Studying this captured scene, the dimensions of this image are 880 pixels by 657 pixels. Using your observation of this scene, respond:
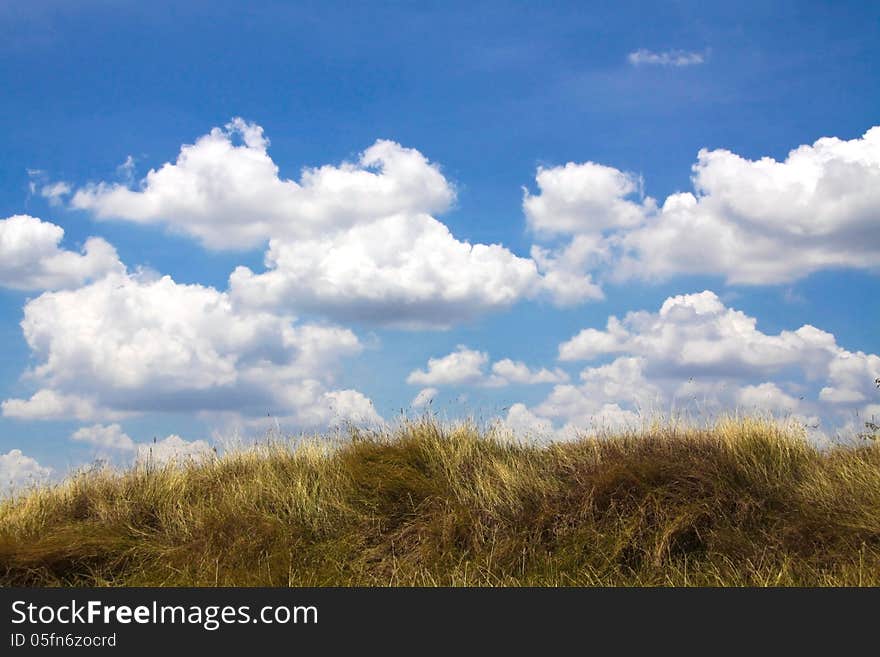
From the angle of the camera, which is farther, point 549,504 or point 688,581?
point 549,504

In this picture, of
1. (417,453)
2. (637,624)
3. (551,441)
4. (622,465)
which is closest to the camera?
(637,624)

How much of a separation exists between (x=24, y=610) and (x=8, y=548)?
2.75 metres

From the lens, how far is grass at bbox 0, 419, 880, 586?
10078mm

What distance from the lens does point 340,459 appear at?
13.7 meters

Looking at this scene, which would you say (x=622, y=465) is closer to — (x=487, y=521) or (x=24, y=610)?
(x=487, y=521)

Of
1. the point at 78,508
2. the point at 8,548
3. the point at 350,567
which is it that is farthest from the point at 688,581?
the point at 78,508

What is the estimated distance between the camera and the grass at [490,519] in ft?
33.1

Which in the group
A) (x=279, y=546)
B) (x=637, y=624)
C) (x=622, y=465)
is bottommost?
(x=637, y=624)

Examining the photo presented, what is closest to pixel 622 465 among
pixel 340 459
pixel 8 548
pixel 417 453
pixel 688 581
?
pixel 688 581

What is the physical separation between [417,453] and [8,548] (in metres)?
6.35

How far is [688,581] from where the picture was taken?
32.1 ft

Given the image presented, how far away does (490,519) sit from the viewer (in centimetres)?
1125

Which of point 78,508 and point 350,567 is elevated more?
point 78,508

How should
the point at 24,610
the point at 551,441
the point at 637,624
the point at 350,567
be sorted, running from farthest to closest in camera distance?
the point at 551,441, the point at 350,567, the point at 24,610, the point at 637,624
